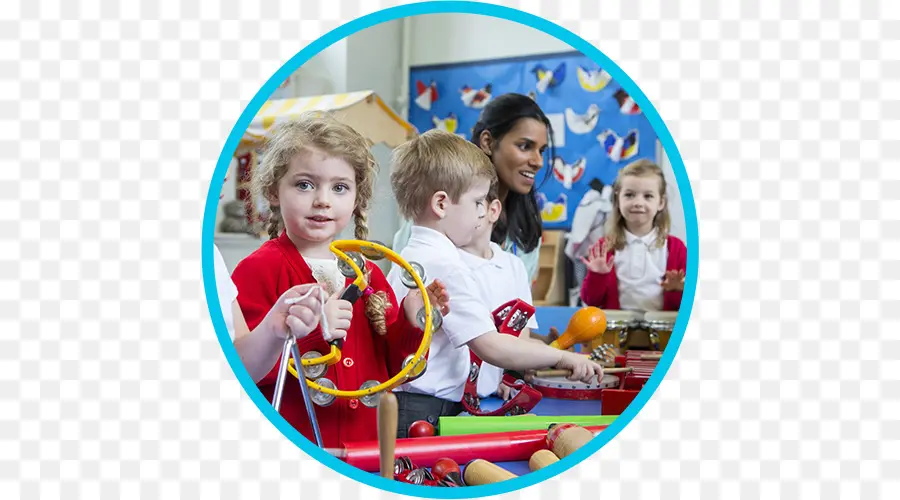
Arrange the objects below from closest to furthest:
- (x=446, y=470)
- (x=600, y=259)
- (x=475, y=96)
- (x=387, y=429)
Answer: (x=387, y=429) < (x=446, y=470) < (x=475, y=96) < (x=600, y=259)

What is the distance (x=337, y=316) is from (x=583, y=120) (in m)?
0.50

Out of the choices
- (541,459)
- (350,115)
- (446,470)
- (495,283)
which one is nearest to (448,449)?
(446,470)

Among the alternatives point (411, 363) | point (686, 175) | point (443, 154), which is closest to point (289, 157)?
point (443, 154)

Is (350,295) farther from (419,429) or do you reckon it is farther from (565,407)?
(565,407)

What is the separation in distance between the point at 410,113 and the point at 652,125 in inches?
14.1

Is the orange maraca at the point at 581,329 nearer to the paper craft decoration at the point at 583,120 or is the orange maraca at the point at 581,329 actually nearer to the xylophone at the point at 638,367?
the xylophone at the point at 638,367

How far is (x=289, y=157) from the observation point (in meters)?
1.07

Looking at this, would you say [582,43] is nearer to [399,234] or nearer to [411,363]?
[399,234]

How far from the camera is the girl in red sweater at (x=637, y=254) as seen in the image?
123 cm

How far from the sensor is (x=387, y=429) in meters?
0.98

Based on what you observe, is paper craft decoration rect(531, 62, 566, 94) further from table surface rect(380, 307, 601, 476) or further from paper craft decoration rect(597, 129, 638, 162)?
table surface rect(380, 307, 601, 476)

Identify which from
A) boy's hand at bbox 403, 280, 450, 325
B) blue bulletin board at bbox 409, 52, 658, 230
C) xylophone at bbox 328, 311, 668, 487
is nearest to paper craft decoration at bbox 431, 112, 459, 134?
blue bulletin board at bbox 409, 52, 658, 230

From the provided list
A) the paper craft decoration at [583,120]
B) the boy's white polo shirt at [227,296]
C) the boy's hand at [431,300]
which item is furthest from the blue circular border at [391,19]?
the boy's hand at [431,300]

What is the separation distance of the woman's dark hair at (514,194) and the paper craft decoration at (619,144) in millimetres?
115
